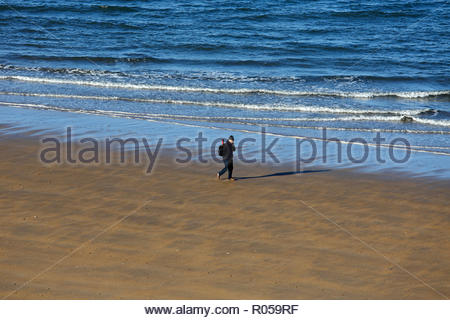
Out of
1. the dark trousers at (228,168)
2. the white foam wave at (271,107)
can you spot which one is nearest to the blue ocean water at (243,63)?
the white foam wave at (271,107)

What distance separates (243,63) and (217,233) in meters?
18.5

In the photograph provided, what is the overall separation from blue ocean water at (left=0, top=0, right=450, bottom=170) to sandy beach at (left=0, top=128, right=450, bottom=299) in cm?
493

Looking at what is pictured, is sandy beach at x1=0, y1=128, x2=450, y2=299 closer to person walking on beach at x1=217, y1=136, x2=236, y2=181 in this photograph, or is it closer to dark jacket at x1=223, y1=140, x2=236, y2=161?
person walking on beach at x1=217, y1=136, x2=236, y2=181

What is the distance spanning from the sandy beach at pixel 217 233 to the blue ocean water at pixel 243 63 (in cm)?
493

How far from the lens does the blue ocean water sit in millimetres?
19516

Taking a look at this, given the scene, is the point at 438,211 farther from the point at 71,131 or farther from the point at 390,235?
the point at 71,131

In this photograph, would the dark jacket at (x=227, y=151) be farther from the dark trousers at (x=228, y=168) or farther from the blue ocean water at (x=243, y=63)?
the blue ocean water at (x=243, y=63)

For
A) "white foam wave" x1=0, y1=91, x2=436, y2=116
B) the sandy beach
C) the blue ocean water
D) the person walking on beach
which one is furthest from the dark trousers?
"white foam wave" x1=0, y1=91, x2=436, y2=116

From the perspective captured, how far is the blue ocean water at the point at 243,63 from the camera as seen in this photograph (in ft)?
64.0

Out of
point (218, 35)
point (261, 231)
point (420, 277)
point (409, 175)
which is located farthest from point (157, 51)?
point (420, 277)

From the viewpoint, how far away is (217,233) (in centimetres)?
1013

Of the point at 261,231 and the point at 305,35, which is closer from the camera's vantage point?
→ the point at 261,231

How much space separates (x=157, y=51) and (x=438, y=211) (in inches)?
844

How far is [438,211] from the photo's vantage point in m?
11.3
